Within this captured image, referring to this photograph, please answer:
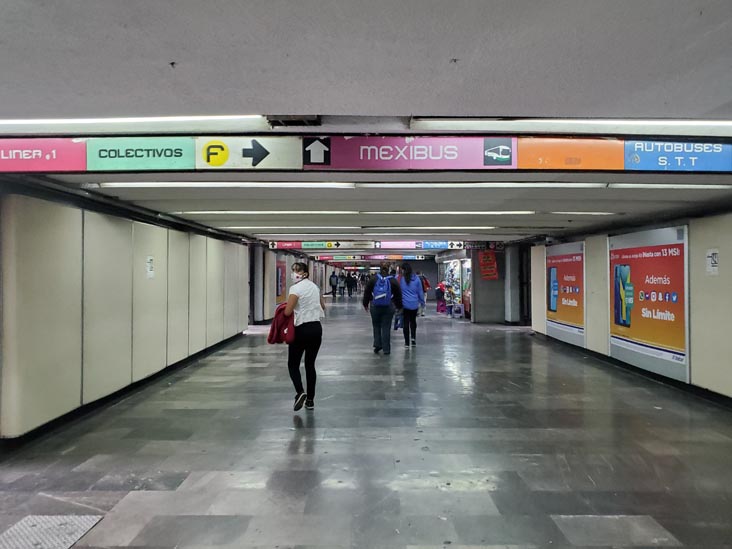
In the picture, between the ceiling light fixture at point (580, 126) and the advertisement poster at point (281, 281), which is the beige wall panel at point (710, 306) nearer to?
the ceiling light fixture at point (580, 126)

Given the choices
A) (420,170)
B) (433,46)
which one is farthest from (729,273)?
(433,46)

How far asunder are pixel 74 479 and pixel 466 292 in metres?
14.2

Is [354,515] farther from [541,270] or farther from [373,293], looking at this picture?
[541,270]

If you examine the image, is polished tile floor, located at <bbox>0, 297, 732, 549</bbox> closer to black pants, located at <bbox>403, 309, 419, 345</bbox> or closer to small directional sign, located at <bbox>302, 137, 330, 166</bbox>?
small directional sign, located at <bbox>302, 137, 330, 166</bbox>

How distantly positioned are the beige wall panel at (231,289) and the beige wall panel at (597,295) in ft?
24.7

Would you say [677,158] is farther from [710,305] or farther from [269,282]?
[269,282]

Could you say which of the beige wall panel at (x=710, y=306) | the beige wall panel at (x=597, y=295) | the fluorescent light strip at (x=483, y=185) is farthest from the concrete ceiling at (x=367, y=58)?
the beige wall panel at (x=597, y=295)

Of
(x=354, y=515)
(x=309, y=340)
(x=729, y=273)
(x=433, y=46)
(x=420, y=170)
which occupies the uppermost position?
(x=433, y=46)

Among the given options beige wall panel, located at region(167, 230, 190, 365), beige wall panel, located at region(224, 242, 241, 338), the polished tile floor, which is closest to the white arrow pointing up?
the polished tile floor

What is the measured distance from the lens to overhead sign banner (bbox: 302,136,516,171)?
3.43 m

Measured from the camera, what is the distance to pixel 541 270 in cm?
1142

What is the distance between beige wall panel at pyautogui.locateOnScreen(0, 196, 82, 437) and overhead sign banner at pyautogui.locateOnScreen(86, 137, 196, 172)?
4.03 ft

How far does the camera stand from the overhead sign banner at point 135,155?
343 centimetres

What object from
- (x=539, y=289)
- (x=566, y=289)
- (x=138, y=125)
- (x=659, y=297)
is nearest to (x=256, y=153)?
(x=138, y=125)
